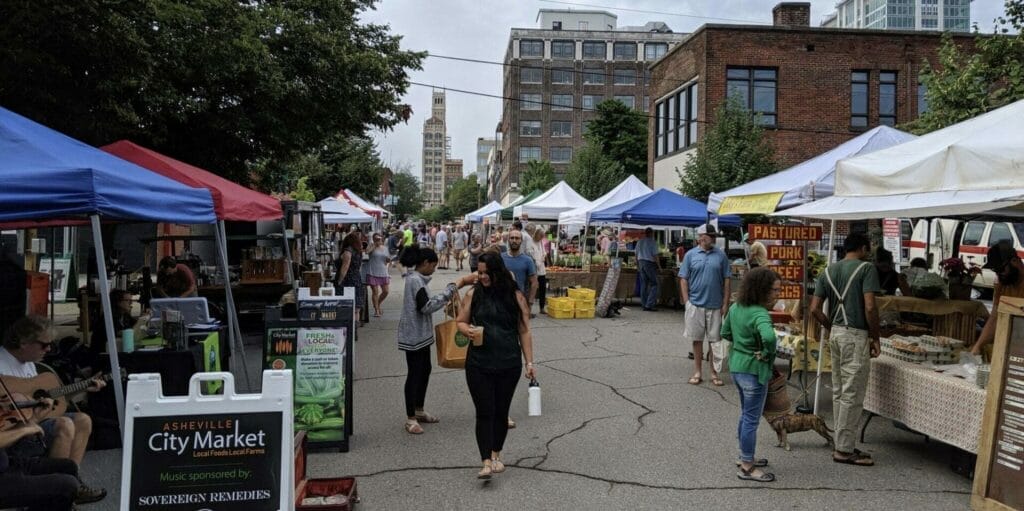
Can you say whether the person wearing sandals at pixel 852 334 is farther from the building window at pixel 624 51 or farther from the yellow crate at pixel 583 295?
the building window at pixel 624 51

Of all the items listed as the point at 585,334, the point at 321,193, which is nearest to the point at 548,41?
the point at 321,193

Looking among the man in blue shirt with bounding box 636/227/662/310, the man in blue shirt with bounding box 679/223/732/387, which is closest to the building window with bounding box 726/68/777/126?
the man in blue shirt with bounding box 636/227/662/310

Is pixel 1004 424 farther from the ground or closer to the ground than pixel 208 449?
closer to the ground

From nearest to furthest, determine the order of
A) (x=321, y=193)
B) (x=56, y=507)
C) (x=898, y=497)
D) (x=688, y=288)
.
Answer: (x=56, y=507) < (x=898, y=497) < (x=688, y=288) < (x=321, y=193)

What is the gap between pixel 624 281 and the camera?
17.3m

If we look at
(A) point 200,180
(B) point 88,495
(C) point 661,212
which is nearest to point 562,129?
(C) point 661,212

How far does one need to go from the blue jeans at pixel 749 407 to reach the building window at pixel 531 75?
88995 millimetres

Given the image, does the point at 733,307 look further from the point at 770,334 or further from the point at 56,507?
the point at 56,507

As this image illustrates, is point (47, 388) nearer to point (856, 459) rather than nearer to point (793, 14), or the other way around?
point (856, 459)

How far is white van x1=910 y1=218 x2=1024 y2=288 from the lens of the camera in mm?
17500

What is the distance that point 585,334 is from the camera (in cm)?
1304

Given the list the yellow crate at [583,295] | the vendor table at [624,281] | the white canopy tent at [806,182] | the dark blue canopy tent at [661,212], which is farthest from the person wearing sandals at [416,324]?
the vendor table at [624,281]

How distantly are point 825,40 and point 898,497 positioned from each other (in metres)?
25.6

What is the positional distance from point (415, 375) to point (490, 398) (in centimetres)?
161
